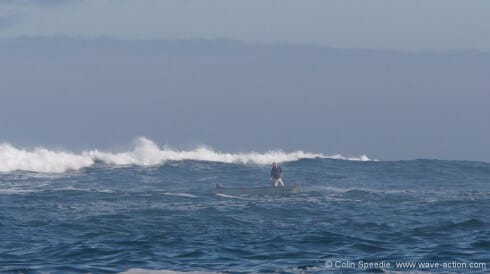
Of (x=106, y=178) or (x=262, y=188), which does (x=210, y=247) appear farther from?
(x=106, y=178)

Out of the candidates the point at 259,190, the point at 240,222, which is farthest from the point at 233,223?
the point at 259,190

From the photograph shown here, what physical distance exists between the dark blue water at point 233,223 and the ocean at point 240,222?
1.9 inches

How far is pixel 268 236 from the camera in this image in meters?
31.4

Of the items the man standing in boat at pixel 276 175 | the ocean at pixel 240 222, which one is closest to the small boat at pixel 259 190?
the ocean at pixel 240 222

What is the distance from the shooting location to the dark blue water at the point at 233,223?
84.9 feet

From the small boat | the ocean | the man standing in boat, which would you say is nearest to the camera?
the ocean

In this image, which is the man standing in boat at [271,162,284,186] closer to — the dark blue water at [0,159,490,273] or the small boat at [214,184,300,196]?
the dark blue water at [0,159,490,273]

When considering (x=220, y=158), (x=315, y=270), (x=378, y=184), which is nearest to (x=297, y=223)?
(x=315, y=270)

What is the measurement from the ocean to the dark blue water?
48 millimetres

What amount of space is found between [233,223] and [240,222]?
48 centimetres

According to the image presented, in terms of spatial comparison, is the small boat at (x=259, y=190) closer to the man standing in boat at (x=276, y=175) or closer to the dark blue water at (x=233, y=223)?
the dark blue water at (x=233, y=223)

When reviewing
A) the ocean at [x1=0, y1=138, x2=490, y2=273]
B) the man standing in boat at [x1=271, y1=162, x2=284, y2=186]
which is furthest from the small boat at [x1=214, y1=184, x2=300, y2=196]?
the man standing in boat at [x1=271, y1=162, x2=284, y2=186]

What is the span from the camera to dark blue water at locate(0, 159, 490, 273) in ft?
84.9

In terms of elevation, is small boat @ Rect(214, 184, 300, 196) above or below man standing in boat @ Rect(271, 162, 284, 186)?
below
